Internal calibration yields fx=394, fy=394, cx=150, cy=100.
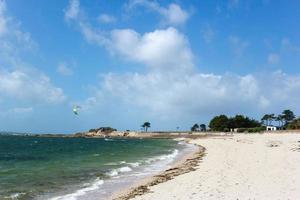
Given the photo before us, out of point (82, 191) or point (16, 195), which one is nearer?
point (16, 195)

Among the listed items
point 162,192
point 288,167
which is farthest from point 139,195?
Result: point 288,167

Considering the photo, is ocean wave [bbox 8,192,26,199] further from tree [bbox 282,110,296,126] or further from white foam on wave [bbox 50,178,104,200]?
tree [bbox 282,110,296,126]

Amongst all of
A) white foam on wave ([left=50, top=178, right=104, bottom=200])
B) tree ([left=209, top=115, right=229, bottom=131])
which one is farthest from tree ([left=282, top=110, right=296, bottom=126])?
white foam on wave ([left=50, top=178, right=104, bottom=200])

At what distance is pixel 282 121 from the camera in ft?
555

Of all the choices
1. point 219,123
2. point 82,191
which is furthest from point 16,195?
point 219,123

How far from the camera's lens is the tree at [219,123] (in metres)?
165

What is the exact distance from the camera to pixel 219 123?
547ft

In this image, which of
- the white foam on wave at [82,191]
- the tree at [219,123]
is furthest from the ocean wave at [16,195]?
the tree at [219,123]

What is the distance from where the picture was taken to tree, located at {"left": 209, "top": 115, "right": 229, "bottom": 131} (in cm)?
16500

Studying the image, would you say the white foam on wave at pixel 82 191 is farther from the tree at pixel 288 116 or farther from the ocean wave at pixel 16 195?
the tree at pixel 288 116

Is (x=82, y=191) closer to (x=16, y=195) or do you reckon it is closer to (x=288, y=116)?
(x=16, y=195)

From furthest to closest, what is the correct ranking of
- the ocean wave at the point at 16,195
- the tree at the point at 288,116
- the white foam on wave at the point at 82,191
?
1. the tree at the point at 288,116
2. the ocean wave at the point at 16,195
3. the white foam on wave at the point at 82,191

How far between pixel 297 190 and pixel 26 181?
17241 mm

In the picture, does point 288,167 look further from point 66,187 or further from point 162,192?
point 66,187
